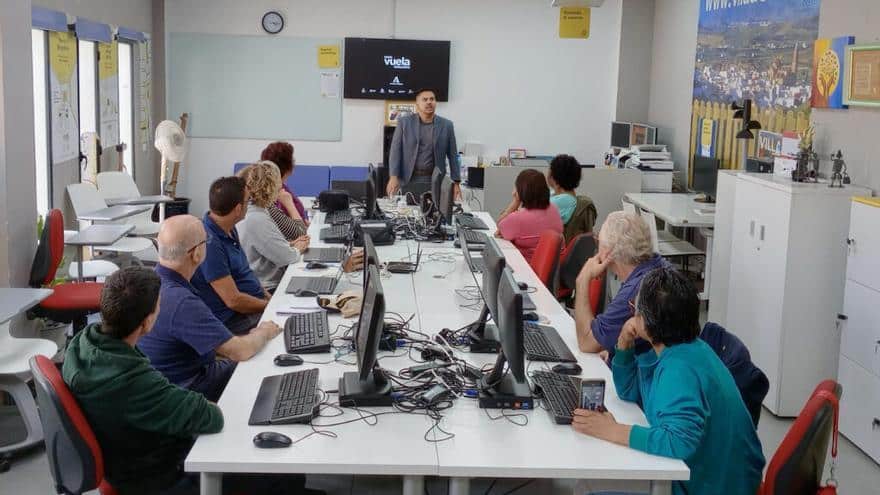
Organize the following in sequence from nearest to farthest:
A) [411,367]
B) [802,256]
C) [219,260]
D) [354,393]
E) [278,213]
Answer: [354,393] < [411,367] < [219,260] < [802,256] < [278,213]

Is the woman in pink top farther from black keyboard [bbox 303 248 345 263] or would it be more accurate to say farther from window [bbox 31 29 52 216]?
window [bbox 31 29 52 216]

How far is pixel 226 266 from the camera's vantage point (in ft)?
14.6

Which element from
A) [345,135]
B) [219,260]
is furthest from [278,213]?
[345,135]

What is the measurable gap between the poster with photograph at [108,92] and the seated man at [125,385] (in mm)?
5944

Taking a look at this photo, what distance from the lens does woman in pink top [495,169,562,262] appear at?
5863mm

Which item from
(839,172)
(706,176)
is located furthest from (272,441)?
(706,176)

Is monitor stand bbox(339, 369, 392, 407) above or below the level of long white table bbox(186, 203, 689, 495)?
above

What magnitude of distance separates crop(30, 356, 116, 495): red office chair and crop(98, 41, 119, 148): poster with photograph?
5.96 metres

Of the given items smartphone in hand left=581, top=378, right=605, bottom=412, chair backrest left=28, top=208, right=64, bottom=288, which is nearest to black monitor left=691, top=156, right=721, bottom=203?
chair backrest left=28, top=208, right=64, bottom=288

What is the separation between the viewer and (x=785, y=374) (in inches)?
204

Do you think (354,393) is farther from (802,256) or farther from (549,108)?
(549,108)

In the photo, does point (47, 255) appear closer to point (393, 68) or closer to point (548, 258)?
point (548, 258)

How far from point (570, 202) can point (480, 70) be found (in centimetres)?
461

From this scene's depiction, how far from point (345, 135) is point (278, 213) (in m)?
4.83
